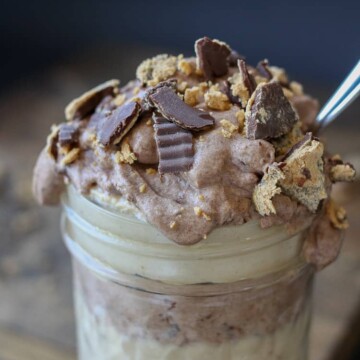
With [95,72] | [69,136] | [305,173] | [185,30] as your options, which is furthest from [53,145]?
[185,30]

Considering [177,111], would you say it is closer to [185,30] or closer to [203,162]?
[203,162]

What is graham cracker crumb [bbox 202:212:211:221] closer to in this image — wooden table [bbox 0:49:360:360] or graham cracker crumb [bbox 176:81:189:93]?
graham cracker crumb [bbox 176:81:189:93]

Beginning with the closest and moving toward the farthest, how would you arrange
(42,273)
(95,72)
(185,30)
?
(42,273) → (95,72) → (185,30)

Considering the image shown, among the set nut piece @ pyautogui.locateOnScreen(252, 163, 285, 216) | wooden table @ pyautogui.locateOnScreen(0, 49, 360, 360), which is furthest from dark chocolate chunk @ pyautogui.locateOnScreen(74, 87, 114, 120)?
wooden table @ pyautogui.locateOnScreen(0, 49, 360, 360)

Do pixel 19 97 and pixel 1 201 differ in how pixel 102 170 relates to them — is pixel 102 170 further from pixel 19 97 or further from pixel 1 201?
pixel 19 97

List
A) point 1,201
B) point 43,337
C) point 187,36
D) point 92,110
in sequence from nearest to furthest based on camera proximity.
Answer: point 92,110, point 43,337, point 1,201, point 187,36

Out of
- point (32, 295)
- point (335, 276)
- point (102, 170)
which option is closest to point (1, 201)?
point (32, 295)
